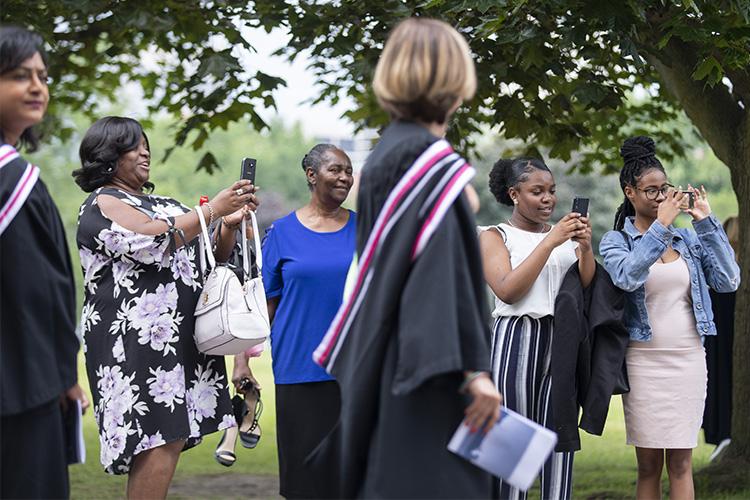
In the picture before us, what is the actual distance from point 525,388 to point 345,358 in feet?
6.74

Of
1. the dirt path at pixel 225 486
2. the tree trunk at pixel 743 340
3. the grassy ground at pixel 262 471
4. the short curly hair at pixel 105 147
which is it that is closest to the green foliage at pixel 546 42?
the tree trunk at pixel 743 340

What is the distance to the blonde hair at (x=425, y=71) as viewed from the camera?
3650 mm

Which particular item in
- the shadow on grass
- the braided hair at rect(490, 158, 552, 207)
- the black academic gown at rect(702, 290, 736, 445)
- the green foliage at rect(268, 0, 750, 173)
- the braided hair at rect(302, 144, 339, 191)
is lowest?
the shadow on grass

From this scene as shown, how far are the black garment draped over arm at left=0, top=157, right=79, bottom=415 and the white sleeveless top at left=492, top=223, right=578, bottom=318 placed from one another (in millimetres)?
2598

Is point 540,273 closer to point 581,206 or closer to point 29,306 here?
point 581,206

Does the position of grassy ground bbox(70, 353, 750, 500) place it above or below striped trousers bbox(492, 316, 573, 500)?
below

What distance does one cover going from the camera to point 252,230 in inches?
234

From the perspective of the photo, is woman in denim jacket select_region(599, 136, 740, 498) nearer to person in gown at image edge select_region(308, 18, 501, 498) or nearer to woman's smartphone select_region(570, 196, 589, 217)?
woman's smartphone select_region(570, 196, 589, 217)

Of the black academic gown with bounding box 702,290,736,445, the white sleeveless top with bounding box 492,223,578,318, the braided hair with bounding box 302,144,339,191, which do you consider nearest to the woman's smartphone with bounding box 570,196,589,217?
the white sleeveless top with bounding box 492,223,578,318

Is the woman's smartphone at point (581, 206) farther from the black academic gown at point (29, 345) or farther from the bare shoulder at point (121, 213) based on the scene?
the black academic gown at point (29, 345)

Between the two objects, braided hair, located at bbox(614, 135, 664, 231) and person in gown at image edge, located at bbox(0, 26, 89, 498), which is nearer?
person in gown at image edge, located at bbox(0, 26, 89, 498)

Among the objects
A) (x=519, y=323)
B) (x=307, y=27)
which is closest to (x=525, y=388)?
(x=519, y=323)

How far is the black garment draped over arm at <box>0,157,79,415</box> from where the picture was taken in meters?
3.78

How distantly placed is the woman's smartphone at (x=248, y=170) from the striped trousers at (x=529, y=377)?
1497 mm
